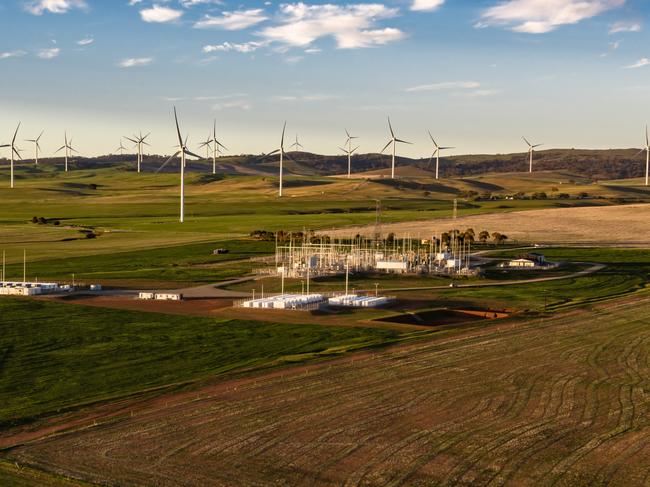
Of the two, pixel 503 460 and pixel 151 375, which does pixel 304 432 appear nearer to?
pixel 503 460

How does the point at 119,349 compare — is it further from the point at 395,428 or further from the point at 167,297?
the point at 395,428

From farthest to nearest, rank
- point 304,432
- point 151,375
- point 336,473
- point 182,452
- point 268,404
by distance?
point 151,375
point 268,404
point 304,432
point 182,452
point 336,473

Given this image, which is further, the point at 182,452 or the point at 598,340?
the point at 598,340

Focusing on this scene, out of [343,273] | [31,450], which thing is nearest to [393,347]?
[31,450]

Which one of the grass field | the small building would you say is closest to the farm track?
the grass field

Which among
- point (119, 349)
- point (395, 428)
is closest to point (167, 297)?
point (119, 349)

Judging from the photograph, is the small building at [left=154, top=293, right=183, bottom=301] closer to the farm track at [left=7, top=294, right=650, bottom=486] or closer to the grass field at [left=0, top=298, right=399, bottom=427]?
the grass field at [left=0, top=298, right=399, bottom=427]

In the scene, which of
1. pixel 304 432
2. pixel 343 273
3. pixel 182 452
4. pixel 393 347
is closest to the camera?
pixel 182 452
